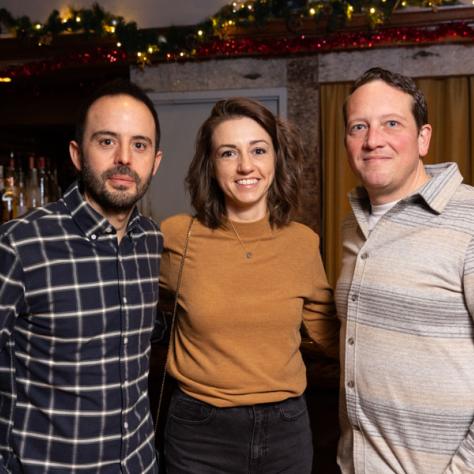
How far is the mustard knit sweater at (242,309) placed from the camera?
1791 mm

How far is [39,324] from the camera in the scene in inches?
56.7

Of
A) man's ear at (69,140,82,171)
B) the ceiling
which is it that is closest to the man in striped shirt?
man's ear at (69,140,82,171)

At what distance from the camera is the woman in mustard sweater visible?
1.77 m

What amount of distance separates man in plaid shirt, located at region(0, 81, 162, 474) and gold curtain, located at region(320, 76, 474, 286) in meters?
3.38

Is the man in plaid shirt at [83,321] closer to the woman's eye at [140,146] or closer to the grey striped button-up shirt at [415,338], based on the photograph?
the woman's eye at [140,146]

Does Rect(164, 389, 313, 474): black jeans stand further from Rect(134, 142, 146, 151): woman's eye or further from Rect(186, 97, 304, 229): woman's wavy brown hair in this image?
Rect(134, 142, 146, 151): woman's eye

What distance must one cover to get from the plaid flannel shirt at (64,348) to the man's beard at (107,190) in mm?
58

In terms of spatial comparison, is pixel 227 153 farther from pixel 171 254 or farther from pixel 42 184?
pixel 42 184

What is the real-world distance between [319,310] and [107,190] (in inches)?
32.7

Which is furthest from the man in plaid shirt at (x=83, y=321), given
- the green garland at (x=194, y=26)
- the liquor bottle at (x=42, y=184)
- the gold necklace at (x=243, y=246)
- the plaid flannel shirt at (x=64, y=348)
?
the green garland at (x=194, y=26)

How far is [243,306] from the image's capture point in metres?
1.82

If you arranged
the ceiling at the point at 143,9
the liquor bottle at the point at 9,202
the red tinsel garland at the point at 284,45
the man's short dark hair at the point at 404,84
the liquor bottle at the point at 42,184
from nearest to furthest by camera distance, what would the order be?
the man's short dark hair at the point at 404,84 < the liquor bottle at the point at 9,202 < the liquor bottle at the point at 42,184 < the red tinsel garland at the point at 284,45 < the ceiling at the point at 143,9

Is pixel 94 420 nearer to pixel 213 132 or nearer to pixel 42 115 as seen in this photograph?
pixel 213 132

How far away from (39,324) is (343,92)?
3.85 meters
